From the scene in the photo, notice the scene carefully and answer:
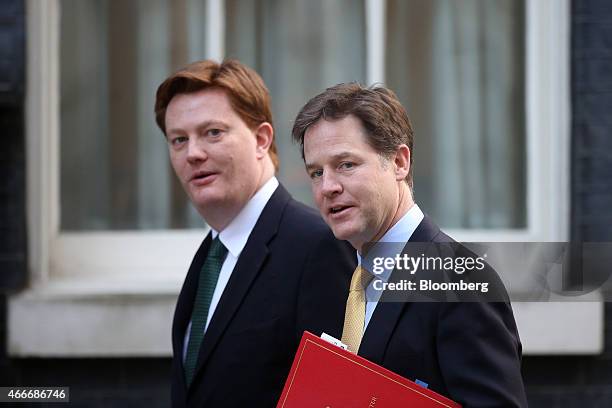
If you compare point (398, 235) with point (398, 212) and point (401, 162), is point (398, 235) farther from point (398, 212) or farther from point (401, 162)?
point (401, 162)

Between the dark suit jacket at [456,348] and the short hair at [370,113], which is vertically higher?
the short hair at [370,113]

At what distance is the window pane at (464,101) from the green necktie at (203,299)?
257cm

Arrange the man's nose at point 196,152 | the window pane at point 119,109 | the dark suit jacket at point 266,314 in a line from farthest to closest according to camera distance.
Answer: the window pane at point 119,109, the man's nose at point 196,152, the dark suit jacket at point 266,314

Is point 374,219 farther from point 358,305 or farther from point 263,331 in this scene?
point 263,331

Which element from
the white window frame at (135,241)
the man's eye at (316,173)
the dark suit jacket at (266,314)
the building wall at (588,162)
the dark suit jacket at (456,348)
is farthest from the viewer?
the building wall at (588,162)

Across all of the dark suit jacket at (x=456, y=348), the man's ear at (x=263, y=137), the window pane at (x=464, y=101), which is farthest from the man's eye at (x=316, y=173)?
the window pane at (x=464, y=101)

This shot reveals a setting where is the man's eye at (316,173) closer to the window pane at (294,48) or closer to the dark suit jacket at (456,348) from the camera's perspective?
the dark suit jacket at (456,348)

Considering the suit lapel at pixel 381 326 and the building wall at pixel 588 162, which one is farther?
the building wall at pixel 588 162

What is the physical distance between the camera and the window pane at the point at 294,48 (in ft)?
16.4

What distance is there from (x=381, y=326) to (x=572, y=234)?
A: 3216 mm

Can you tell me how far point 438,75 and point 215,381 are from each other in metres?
3.09

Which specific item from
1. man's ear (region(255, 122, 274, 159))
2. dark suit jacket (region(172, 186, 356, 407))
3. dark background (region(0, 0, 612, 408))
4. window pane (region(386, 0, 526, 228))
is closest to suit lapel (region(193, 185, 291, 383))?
dark suit jacket (region(172, 186, 356, 407))

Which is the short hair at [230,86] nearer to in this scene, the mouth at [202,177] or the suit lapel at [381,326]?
the mouth at [202,177]

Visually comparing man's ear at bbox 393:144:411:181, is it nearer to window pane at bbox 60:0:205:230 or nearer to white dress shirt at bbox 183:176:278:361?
white dress shirt at bbox 183:176:278:361
